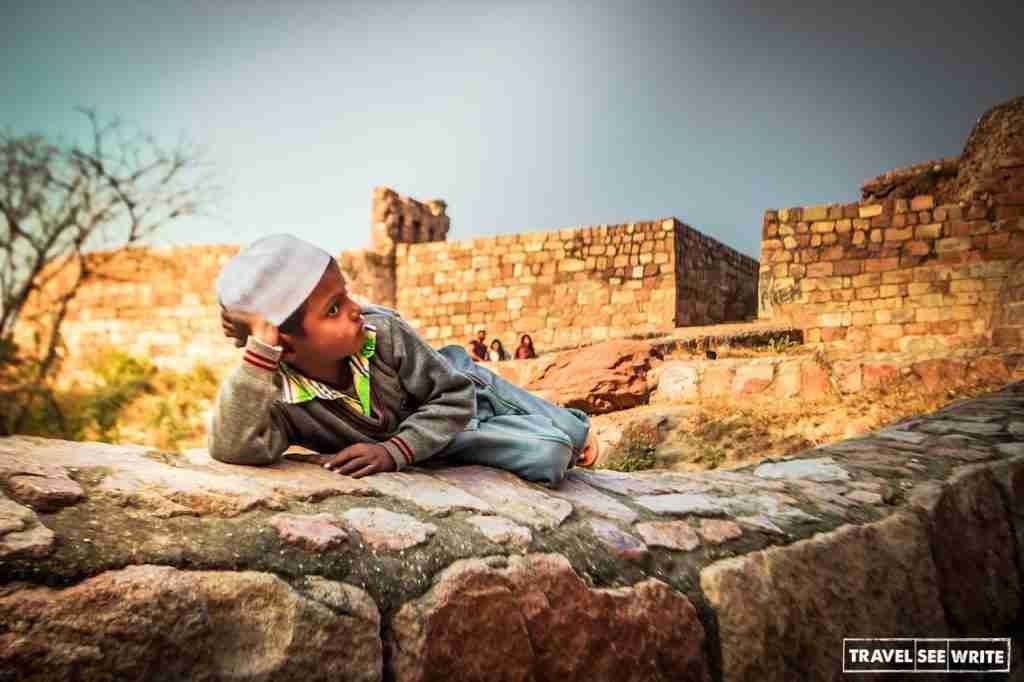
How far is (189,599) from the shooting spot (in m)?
1.08

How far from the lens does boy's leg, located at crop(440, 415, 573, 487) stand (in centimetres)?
212

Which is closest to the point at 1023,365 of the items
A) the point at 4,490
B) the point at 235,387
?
the point at 235,387

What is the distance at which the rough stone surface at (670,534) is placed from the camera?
6.03ft

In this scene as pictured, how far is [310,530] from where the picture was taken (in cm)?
133

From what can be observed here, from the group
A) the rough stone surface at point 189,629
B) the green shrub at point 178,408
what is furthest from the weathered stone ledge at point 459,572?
the green shrub at point 178,408

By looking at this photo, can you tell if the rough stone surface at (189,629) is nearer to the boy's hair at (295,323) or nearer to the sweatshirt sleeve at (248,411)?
the sweatshirt sleeve at (248,411)

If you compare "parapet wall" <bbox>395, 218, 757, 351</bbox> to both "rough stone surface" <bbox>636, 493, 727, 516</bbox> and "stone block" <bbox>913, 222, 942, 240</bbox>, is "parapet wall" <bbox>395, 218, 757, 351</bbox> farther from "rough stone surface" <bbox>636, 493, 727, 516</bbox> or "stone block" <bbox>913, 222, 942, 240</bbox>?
"rough stone surface" <bbox>636, 493, 727, 516</bbox>

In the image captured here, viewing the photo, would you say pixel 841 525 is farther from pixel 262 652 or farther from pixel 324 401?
pixel 262 652

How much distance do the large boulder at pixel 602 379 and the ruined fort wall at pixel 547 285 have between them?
6.75 m

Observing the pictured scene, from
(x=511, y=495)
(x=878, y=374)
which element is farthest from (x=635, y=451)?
(x=511, y=495)

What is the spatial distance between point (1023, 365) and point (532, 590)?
5417 millimetres

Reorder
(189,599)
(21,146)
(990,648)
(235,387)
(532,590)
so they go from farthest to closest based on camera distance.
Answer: (21,146)
(990,648)
(235,387)
(532,590)
(189,599)

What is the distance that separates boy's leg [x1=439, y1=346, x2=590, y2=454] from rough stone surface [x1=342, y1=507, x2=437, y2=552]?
753 millimetres

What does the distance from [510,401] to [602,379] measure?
3798 mm
